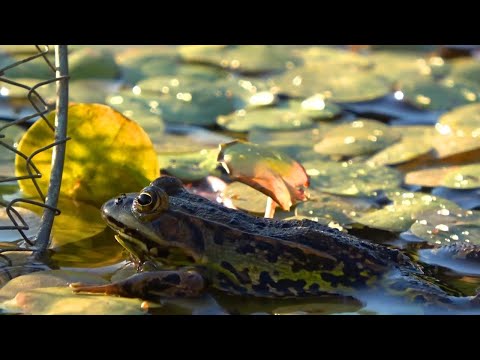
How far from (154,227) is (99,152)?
790mm

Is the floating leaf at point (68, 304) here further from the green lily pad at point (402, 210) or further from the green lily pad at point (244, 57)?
the green lily pad at point (244, 57)

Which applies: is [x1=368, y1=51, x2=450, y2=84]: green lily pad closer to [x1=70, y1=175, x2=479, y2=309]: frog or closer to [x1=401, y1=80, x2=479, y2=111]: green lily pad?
[x1=401, y1=80, x2=479, y2=111]: green lily pad

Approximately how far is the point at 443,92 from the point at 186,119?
1.75m

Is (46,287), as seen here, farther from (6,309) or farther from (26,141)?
(26,141)

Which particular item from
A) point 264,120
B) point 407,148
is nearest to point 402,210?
point 407,148

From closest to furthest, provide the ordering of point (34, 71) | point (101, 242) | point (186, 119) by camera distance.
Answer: point (101, 242) < point (186, 119) < point (34, 71)

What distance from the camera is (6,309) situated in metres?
3.03

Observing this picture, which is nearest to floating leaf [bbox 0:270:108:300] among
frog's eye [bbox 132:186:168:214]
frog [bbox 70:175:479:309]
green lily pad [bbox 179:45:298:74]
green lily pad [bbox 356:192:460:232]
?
frog [bbox 70:175:479:309]

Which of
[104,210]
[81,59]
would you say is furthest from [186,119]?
[104,210]

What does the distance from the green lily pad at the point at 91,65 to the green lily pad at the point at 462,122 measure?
Result: 2251 millimetres

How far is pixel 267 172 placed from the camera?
12.6 feet

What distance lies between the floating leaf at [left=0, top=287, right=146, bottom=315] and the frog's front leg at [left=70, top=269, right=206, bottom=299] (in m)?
0.04

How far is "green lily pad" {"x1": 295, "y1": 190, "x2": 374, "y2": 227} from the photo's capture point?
4.10m

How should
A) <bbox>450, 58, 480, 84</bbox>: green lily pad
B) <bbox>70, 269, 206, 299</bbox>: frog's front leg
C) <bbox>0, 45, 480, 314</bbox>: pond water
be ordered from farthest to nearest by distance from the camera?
1. <bbox>450, 58, 480, 84</bbox>: green lily pad
2. <bbox>0, 45, 480, 314</bbox>: pond water
3. <bbox>70, 269, 206, 299</bbox>: frog's front leg
